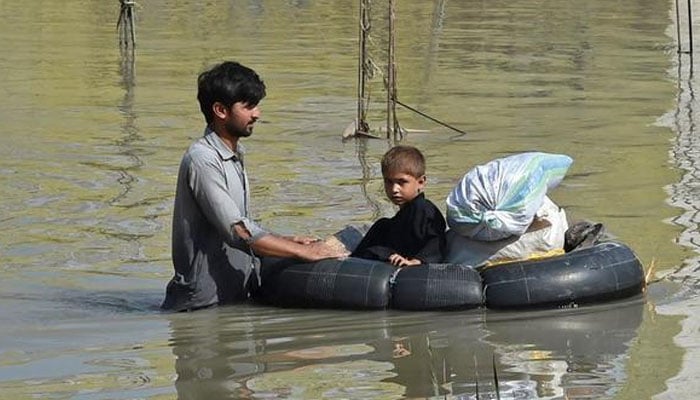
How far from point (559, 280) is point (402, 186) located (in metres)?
0.94

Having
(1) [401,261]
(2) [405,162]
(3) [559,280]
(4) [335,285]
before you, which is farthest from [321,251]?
(3) [559,280]

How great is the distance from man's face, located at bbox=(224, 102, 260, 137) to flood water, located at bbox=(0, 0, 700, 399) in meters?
0.99

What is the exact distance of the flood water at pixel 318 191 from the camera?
23.8 ft

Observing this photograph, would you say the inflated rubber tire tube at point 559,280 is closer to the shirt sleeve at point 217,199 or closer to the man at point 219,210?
the man at point 219,210

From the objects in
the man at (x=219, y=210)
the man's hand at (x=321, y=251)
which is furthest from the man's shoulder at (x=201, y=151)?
the man's hand at (x=321, y=251)

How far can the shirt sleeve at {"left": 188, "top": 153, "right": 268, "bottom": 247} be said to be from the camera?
806cm

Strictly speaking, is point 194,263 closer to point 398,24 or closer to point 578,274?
point 578,274

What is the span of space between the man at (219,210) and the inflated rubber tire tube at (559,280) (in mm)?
911

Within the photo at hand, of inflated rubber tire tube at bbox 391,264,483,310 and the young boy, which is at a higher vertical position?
the young boy

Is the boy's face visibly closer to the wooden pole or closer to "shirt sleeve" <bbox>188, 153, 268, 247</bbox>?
"shirt sleeve" <bbox>188, 153, 268, 247</bbox>

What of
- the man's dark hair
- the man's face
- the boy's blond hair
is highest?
the man's dark hair

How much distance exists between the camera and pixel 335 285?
8445 millimetres

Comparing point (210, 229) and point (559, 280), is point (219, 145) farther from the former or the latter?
point (559, 280)

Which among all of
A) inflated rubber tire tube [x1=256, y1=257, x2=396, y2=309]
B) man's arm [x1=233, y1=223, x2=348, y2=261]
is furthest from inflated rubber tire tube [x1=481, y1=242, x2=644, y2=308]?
man's arm [x1=233, y1=223, x2=348, y2=261]
